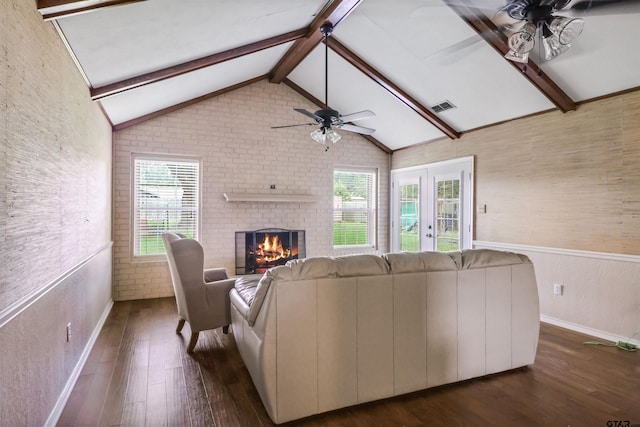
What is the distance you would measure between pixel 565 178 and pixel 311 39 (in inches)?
141

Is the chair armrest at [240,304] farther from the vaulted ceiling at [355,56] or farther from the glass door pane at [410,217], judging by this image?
the glass door pane at [410,217]

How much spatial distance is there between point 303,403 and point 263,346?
0.47 m

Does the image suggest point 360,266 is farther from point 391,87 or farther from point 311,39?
point 391,87

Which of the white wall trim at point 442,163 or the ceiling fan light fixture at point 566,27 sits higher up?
the ceiling fan light fixture at point 566,27

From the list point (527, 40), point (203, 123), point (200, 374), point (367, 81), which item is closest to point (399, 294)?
point (200, 374)

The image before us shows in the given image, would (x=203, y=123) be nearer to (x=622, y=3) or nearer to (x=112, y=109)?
(x=112, y=109)

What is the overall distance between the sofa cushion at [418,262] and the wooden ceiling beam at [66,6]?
2463 millimetres

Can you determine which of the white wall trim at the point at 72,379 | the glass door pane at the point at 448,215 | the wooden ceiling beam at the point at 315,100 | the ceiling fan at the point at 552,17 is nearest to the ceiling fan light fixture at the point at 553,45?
the ceiling fan at the point at 552,17

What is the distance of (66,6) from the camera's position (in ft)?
6.56

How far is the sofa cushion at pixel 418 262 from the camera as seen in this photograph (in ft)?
7.53

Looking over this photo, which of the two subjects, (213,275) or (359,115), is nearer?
(359,115)

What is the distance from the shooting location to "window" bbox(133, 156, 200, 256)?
5168 millimetres

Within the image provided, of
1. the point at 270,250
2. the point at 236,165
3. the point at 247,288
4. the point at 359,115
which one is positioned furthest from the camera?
the point at 270,250

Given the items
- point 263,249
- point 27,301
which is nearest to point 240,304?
point 27,301
